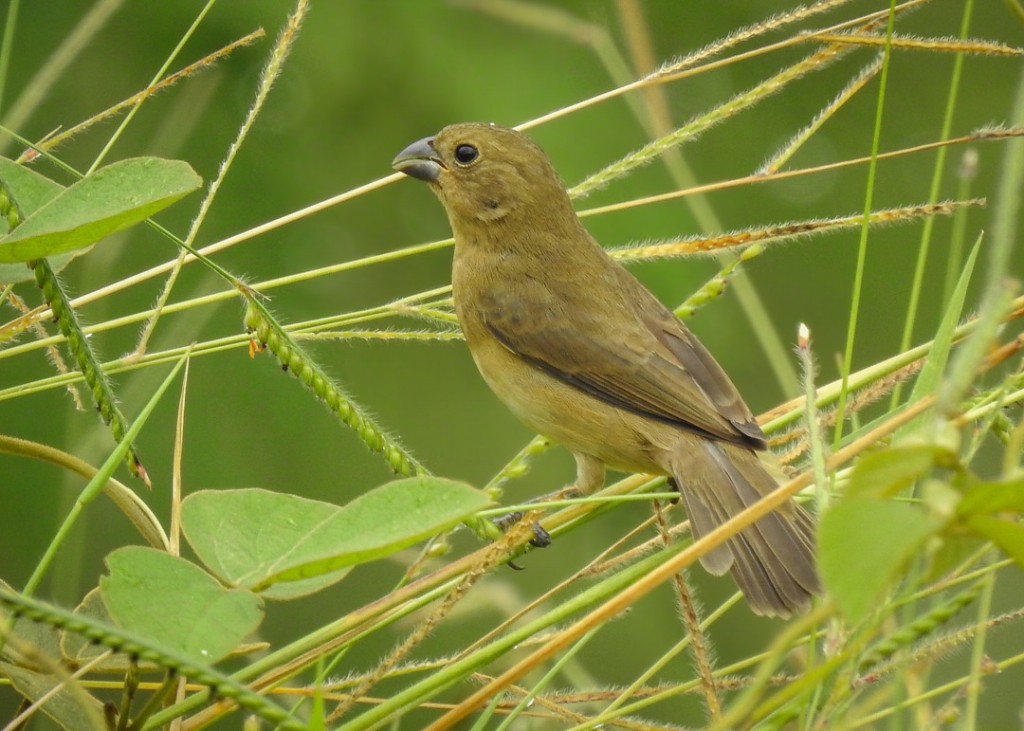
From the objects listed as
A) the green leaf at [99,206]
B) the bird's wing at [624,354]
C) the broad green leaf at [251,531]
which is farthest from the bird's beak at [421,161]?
the broad green leaf at [251,531]

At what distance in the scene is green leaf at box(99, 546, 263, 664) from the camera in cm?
136

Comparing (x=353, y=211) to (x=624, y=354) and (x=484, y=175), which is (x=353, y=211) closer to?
(x=484, y=175)

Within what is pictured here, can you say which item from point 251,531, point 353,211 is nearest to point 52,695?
point 251,531

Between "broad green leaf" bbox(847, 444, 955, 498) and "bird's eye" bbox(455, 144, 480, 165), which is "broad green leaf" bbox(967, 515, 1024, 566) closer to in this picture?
"broad green leaf" bbox(847, 444, 955, 498)

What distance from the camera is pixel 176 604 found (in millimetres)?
1386

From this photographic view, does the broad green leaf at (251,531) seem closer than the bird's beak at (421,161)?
Yes

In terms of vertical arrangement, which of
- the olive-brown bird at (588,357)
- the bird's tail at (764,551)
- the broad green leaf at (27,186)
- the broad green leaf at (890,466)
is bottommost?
the bird's tail at (764,551)

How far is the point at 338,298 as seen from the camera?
16.7 feet

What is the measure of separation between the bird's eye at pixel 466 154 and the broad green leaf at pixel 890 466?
297 cm

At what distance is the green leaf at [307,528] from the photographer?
137 centimetres

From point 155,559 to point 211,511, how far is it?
0.14 metres

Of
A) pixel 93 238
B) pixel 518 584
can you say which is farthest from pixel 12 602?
pixel 518 584

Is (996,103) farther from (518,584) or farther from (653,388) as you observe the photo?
(653,388)

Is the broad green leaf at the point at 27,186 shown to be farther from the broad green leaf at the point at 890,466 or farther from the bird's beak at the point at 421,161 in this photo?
the bird's beak at the point at 421,161
